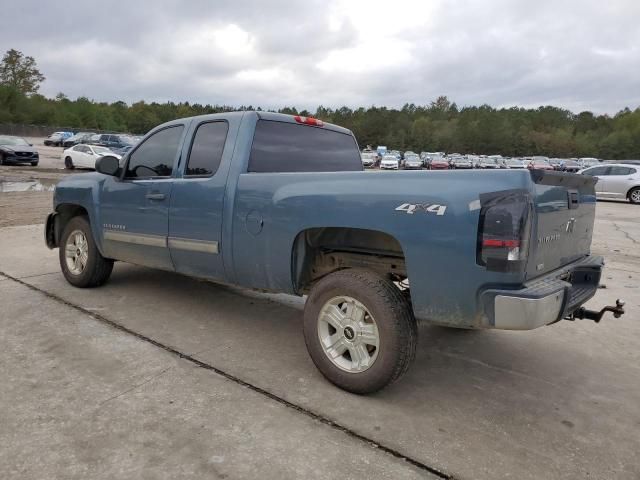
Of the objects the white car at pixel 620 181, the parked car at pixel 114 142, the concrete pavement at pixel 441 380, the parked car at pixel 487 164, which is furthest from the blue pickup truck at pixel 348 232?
the parked car at pixel 487 164

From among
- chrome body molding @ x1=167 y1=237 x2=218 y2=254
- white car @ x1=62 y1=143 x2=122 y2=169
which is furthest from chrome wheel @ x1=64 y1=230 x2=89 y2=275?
white car @ x1=62 y1=143 x2=122 y2=169

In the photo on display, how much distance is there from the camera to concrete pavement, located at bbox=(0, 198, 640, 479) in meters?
2.67

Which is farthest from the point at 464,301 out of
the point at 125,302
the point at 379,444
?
the point at 125,302

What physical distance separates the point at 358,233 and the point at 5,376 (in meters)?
2.51

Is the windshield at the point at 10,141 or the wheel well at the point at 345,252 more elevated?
the windshield at the point at 10,141

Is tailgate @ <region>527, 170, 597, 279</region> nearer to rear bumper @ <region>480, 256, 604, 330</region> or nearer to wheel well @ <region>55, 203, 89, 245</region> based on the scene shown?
rear bumper @ <region>480, 256, 604, 330</region>

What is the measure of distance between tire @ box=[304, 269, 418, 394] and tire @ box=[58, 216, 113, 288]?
2.88m

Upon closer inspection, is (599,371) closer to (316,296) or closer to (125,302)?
(316,296)

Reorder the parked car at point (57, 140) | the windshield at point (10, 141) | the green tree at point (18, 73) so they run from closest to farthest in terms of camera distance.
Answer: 1. the windshield at point (10, 141)
2. the parked car at point (57, 140)
3. the green tree at point (18, 73)

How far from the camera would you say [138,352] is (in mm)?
3791

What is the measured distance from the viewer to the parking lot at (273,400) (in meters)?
2.54

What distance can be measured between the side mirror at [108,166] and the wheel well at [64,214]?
3.23 ft

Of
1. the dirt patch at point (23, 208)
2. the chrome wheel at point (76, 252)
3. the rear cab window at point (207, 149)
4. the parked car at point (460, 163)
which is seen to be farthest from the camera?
the parked car at point (460, 163)

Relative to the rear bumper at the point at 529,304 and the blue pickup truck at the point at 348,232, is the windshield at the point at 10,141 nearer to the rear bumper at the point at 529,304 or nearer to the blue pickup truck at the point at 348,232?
the blue pickup truck at the point at 348,232
